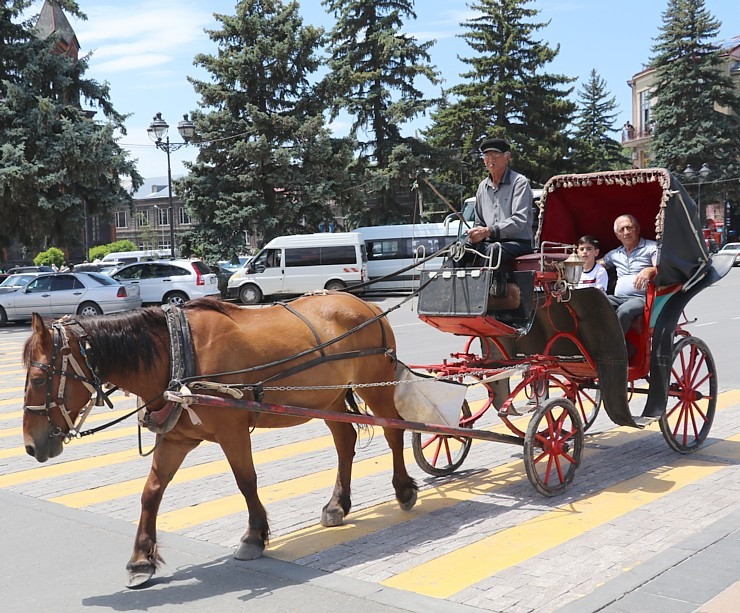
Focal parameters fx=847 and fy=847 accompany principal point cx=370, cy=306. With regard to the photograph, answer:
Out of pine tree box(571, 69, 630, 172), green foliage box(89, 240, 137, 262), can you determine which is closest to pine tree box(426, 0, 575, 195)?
pine tree box(571, 69, 630, 172)

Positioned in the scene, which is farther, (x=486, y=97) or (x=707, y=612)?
(x=486, y=97)

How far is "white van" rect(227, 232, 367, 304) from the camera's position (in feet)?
102

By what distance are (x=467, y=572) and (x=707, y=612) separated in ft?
4.37

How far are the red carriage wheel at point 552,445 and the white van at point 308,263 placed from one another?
2445 centimetres

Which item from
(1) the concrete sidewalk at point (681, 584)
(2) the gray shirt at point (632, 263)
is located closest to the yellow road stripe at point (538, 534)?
(1) the concrete sidewalk at point (681, 584)

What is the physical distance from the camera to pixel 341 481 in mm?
6035

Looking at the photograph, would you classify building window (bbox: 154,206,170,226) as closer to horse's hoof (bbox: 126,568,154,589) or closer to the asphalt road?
the asphalt road

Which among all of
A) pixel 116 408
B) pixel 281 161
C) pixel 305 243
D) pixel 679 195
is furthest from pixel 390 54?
pixel 679 195

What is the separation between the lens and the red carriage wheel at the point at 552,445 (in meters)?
6.24

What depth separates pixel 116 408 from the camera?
10844 millimetres

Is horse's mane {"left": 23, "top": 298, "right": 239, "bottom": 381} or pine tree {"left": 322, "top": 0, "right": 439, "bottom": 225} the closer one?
horse's mane {"left": 23, "top": 298, "right": 239, "bottom": 381}

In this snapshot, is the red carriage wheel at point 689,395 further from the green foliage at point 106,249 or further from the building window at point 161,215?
the building window at point 161,215

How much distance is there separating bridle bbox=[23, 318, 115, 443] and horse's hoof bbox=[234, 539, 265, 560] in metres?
1.21

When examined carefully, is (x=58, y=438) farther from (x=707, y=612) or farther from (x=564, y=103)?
(x=564, y=103)
